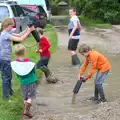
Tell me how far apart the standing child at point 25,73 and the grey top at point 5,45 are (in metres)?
0.63

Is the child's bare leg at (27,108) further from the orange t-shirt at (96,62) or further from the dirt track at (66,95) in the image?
the orange t-shirt at (96,62)

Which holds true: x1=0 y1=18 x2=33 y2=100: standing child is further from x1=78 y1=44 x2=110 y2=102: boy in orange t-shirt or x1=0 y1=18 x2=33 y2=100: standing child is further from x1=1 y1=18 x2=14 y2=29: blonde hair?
x1=78 y1=44 x2=110 y2=102: boy in orange t-shirt

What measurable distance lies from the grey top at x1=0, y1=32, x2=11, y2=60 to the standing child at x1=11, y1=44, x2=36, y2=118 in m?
0.63

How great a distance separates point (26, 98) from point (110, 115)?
1.39 m

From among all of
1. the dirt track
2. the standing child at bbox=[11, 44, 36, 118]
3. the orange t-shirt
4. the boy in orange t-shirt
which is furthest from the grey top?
the orange t-shirt

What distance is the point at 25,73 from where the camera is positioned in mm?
6848

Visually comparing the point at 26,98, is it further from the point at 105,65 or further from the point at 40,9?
the point at 40,9

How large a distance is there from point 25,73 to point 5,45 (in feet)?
3.08

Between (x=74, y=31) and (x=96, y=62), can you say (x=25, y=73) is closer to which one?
(x=96, y=62)

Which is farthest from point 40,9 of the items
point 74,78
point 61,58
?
point 74,78

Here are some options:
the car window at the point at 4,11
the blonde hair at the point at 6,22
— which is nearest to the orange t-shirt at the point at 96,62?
the blonde hair at the point at 6,22

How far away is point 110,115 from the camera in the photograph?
22.2ft

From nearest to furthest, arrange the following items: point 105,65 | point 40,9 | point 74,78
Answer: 1. point 105,65
2. point 74,78
3. point 40,9

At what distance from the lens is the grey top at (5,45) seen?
747 centimetres
